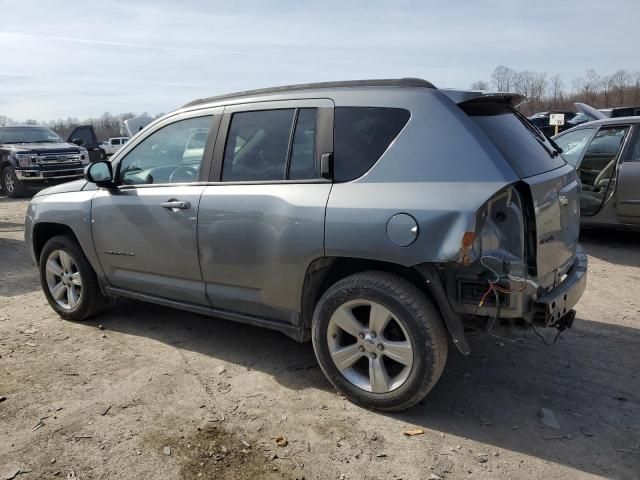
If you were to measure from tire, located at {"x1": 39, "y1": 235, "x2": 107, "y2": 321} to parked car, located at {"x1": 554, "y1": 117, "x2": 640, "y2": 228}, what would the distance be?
5973mm

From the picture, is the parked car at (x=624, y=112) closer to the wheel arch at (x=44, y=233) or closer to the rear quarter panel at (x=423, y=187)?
the rear quarter panel at (x=423, y=187)

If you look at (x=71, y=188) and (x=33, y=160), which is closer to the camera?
(x=71, y=188)

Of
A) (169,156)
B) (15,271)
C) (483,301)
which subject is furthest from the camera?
(15,271)

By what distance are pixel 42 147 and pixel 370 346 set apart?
1387cm

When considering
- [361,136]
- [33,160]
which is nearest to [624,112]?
[361,136]

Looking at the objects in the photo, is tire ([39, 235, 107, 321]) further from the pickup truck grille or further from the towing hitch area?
the pickup truck grille

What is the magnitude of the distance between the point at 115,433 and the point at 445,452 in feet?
6.13

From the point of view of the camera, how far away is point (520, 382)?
12.1ft

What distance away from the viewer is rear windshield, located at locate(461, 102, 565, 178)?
3.07 meters

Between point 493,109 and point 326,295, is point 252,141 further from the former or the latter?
point 493,109

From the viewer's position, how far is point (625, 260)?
6680 mm

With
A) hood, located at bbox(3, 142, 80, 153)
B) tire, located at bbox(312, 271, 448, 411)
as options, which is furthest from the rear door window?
hood, located at bbox(3, 142, 80, 153)

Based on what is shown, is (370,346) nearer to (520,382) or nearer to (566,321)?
(520,382)

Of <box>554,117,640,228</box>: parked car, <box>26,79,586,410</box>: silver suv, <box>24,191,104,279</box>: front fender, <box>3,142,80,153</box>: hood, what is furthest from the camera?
<box>3,142,80,153</box>: hood
